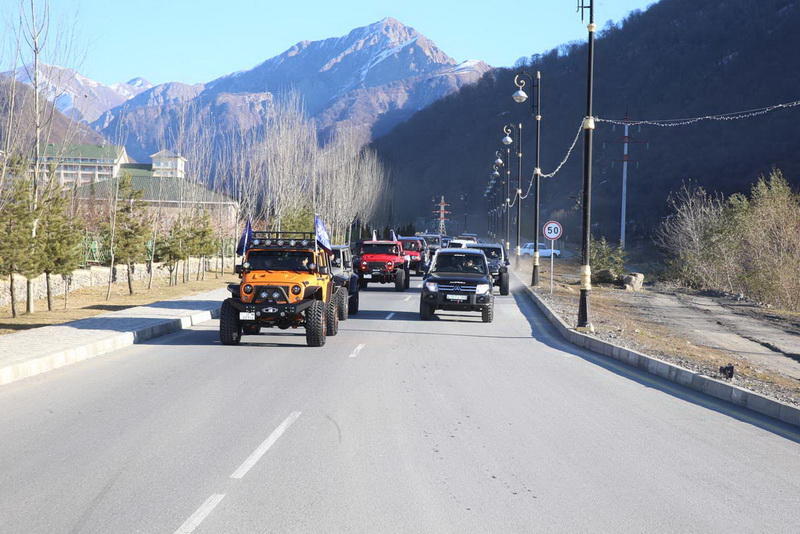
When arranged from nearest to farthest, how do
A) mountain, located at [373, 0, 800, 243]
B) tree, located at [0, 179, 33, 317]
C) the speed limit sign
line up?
1. tree, located at [0, 179, 33, 317]
2. the speed limit sign
3. mountain, located at [373, 0, 800, 243]

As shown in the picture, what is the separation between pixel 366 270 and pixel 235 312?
58.4ft

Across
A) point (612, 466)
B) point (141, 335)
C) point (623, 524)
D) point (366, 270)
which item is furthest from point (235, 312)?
point (366, 270)

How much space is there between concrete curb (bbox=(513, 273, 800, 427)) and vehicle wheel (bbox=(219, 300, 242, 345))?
6909mm

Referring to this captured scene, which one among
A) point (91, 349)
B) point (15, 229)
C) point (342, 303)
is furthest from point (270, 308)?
point (15, 229)

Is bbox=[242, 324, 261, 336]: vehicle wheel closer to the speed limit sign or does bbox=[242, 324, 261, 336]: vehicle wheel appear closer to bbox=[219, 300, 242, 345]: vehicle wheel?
bbox=[219, 300, 242, 345]: vehicle wheel

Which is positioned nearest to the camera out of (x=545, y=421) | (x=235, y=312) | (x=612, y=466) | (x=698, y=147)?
(x=612, y=466)

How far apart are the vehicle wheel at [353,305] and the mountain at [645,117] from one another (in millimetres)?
68085

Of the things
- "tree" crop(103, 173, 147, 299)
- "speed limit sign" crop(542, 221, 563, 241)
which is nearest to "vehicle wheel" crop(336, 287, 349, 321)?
"speed limit sign" crop(542, 221, 563, 241)

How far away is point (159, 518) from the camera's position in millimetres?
5531

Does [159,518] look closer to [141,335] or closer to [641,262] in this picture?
[141,335]

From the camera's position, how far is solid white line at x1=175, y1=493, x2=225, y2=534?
5.29 m

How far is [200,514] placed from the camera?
561 centimetres

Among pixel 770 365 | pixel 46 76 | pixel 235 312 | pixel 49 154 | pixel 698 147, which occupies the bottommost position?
pixel 770 365

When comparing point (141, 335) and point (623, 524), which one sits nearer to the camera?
point (623, 524)
